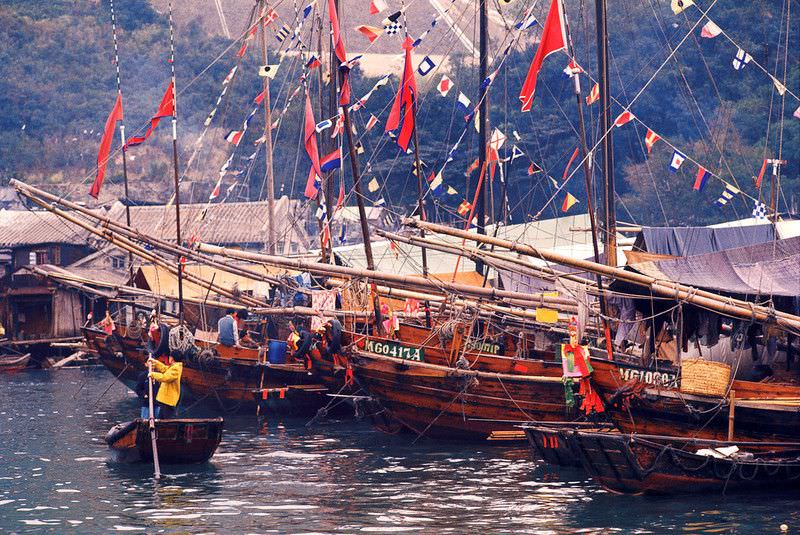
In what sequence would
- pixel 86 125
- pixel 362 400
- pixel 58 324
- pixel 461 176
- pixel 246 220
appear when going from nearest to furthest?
pixel 362 400 → pixel 58 324 → pixel 246 220 → pixel 461 176 → pixel 86 125

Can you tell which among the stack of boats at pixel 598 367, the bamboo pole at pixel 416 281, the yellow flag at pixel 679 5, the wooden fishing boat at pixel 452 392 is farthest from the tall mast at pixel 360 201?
the yellow flag at pixel 679 5

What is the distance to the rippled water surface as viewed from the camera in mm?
20734

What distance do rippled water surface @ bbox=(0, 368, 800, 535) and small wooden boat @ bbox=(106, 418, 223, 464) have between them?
310 millimetres

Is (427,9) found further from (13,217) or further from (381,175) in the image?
(13,217)

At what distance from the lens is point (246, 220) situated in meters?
69.9

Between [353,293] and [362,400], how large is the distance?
3042 millimetres

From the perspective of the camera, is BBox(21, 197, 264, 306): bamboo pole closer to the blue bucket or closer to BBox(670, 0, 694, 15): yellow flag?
the blue bucket

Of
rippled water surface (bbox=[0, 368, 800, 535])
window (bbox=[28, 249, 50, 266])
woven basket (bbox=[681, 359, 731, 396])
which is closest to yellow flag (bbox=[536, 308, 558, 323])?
rippled water surface (bbox=[0, 368, 800, 535])

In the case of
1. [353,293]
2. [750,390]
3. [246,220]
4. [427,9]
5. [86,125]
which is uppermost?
[427,9]

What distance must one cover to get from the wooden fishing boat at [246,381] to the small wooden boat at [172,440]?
30.4ft

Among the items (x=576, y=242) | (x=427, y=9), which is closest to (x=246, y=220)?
(x=576, y=242)

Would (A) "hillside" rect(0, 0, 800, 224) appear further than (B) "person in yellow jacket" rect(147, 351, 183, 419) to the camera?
Yes

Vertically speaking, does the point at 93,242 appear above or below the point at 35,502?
above

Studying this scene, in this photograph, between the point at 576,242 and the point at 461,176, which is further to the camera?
the point at 461,176
